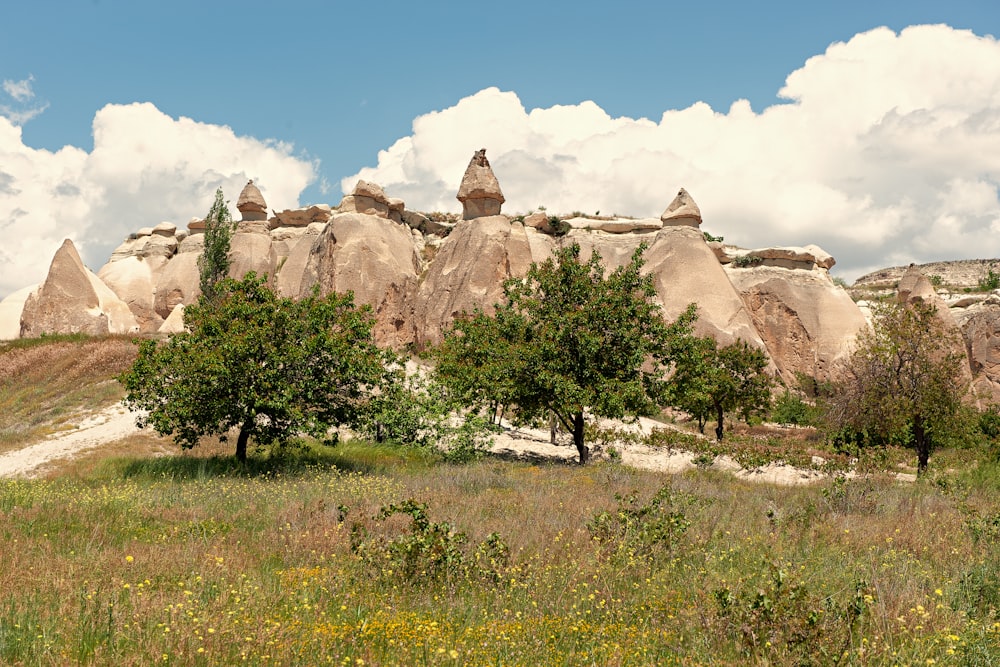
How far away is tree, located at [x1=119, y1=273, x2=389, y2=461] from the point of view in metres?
14.5

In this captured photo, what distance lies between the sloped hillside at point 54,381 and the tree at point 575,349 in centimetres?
1362

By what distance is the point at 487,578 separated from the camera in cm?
653

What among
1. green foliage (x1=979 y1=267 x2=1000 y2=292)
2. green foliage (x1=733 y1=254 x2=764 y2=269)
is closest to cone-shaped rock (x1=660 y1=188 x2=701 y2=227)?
green foliage (x1=733 y1=254 x2=764 y2=269)

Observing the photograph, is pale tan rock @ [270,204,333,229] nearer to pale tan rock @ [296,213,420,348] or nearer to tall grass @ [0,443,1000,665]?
pale tan rock @ [296,213,420,348]

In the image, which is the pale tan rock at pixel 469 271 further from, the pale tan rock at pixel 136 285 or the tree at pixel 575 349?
the pale tan rock at pixel 136 285

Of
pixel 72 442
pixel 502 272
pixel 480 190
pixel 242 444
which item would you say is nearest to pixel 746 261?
pixel 502 272

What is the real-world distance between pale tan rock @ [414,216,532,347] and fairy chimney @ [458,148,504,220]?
90 centimetres

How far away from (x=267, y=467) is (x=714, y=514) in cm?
1017

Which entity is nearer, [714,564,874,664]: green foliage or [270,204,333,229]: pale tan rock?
[714,564,874,664]: green foliage

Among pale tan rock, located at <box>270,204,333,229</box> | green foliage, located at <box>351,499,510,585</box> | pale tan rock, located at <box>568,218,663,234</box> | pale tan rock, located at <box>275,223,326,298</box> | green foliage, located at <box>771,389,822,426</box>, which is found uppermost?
pale tan rock, located at <box>270,204,333,229</box>

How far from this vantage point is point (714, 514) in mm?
9828

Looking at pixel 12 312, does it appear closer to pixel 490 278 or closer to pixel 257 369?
pixel 490 278

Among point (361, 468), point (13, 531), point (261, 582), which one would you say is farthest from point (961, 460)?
point (13, 531)

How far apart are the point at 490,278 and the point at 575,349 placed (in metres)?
23.5
